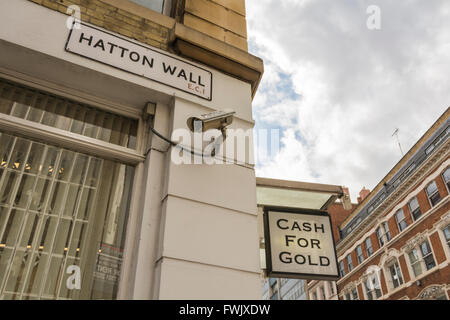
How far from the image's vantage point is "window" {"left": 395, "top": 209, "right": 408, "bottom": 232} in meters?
25.7

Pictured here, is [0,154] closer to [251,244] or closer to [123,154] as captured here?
A: [123,154]

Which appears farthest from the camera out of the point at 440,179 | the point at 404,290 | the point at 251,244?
Result: the point at 404,290

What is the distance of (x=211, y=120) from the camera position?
3400 mm

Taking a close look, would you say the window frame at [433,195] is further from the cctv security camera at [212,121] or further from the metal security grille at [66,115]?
the metal security grille at [66,115]

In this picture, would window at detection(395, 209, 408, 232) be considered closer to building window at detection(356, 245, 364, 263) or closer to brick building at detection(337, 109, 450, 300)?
brick building at detection(337, 109, 450, 300)

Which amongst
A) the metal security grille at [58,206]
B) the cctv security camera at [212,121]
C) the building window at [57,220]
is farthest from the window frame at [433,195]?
the building window at [57,220]

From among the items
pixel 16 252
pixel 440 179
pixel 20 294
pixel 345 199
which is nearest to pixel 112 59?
pixel 16 252

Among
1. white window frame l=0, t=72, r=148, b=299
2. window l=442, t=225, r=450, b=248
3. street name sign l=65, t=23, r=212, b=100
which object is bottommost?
white window frame l=0, t=72, r=148, b=299

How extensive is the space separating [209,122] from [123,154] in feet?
2.92

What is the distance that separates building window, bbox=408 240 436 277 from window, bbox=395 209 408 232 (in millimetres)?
2019

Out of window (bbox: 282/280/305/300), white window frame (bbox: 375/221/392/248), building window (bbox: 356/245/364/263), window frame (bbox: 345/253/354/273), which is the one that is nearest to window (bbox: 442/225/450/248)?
white window frame (bbox: 375/221/392/248)

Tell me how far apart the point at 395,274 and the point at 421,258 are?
3.42 metres

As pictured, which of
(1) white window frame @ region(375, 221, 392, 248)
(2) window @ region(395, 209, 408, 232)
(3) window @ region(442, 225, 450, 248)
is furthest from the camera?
(1) white window frame @ region(375, 221, 392, 248)

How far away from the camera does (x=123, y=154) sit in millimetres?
3557
